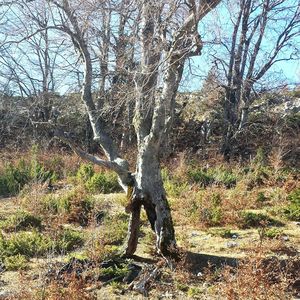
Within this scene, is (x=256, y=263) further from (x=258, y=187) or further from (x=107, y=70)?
(x=258, y=187)

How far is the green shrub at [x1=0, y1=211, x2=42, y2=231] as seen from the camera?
7.93m

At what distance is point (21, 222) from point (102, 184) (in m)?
3.64

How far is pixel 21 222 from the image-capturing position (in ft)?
26.5

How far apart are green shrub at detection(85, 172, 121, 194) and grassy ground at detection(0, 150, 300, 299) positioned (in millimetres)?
26

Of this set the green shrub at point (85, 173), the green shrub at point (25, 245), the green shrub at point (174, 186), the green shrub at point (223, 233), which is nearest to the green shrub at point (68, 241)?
the green shrub at point (25, 245)

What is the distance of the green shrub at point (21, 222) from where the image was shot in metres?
7.93

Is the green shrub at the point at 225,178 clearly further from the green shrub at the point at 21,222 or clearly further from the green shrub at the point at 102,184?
the green shrub at the point at 21,222

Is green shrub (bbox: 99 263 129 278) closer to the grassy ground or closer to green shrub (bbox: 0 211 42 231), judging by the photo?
the grassy ground

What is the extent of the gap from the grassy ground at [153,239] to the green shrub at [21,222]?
0.02 metres

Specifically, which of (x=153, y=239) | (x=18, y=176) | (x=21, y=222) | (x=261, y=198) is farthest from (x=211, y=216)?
(x=18, y=176)

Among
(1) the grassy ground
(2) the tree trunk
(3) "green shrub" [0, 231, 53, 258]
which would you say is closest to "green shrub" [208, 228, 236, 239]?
(1) the grassy ground

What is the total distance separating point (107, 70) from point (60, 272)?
12.5ft

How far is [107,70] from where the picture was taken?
770cm

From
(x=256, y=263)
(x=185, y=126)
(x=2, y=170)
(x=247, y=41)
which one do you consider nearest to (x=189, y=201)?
(x=256, y=263)
